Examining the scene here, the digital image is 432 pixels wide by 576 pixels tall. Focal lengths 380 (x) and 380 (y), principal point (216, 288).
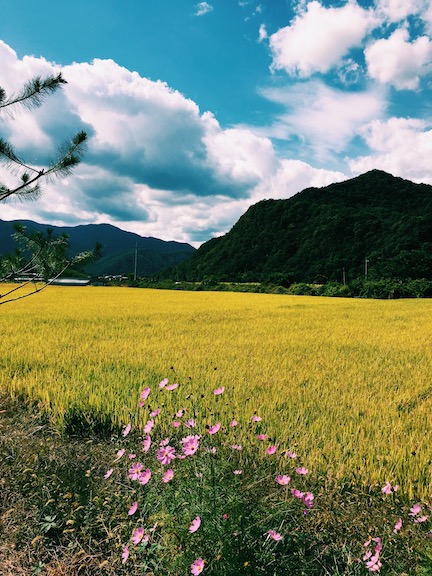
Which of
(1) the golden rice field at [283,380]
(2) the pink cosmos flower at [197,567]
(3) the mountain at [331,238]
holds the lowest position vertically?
(1) the golden rice field at [283,380]

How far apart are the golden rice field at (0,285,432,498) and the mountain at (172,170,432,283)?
41.7 meters

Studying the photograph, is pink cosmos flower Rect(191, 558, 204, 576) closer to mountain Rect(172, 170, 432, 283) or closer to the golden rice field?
the golden rice field

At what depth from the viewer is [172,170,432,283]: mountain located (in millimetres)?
57469

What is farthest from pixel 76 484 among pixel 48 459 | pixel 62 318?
pixel 62 318

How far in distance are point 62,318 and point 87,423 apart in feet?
30.0

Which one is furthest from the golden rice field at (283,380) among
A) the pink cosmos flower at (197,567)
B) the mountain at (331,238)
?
the mountain at (331,238)

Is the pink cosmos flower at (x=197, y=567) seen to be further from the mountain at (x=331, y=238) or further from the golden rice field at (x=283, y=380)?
the mountain at (x=331, y=238)

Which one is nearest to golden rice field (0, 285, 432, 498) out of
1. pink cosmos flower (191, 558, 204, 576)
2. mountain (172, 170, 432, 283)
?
pink cosmos flower (191, 558, 204, 576)

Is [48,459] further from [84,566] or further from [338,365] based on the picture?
[338,365]

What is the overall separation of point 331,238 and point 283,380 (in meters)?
69.9

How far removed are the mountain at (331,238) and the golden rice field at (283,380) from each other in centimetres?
4167

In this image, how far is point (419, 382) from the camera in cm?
531

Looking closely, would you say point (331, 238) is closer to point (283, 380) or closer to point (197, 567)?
point (283, 380)

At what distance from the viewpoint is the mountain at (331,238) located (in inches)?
2263
